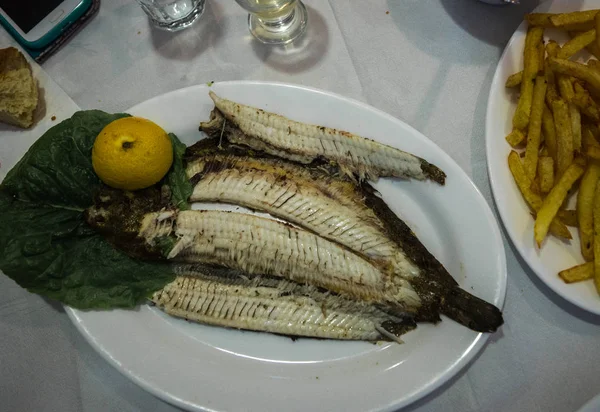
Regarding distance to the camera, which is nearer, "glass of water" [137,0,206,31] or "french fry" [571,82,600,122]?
"french fry" [571,82,600,122]

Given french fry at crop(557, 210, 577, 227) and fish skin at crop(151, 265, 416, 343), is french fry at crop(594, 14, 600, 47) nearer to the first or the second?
french fry at crop(557, 210, 577, 227)

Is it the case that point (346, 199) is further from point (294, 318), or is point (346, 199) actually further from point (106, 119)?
point (106, 119)

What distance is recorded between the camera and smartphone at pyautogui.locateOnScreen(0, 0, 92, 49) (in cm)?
191

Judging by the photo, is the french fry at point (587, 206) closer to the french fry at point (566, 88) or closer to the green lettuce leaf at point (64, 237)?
the french fry at point (566, 88)

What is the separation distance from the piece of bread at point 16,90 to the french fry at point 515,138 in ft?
6.08

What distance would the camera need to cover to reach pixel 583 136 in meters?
1.47

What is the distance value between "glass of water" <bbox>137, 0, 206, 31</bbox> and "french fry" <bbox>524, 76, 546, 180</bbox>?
4.66ft

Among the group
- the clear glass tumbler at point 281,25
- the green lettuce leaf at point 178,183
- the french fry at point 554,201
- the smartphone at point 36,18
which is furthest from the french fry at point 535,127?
the smartphone at point 36,18

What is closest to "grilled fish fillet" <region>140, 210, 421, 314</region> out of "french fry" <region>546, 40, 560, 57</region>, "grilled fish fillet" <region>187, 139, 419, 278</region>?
"grilled fish fillet" <region>187, 139, 419, 278</region>

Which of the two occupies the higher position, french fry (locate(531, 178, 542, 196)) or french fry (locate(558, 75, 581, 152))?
french fry (locate(558, 75, 581, 152))

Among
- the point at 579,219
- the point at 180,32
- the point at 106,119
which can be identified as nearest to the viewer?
the point at 579,219

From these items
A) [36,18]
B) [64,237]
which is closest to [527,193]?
[64,237]

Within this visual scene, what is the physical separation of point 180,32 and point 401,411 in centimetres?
179

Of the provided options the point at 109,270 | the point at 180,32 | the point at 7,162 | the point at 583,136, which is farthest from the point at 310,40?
the point at 7,162
